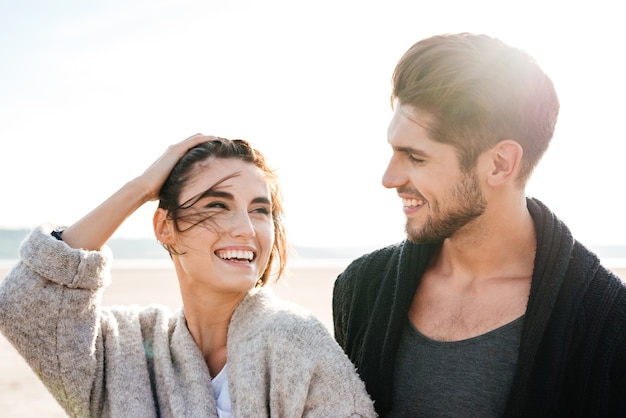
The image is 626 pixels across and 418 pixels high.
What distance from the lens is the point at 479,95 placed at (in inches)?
121

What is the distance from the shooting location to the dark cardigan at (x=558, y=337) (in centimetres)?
252

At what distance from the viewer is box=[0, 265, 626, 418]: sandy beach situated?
18.2 feet

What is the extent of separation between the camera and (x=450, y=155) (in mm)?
3041

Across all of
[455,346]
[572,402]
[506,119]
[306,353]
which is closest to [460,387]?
[455,346]

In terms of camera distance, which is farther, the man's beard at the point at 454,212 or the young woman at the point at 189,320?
the man's beard at the point at 454,212

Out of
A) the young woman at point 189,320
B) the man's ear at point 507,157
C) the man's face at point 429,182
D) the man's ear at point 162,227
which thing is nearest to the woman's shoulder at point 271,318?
the young woman at point 189,320

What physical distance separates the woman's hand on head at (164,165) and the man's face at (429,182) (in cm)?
81

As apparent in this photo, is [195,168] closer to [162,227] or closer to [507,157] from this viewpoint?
[162,227]

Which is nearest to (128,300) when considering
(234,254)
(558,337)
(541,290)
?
(234,254)

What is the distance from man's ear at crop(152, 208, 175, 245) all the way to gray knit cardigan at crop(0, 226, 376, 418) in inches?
10.3

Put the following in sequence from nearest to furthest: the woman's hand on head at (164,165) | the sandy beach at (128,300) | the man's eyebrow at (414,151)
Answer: the woman's hand on head at (164,165)
the man's eyebrow at (414,151)
the sandy beach at (128,300)

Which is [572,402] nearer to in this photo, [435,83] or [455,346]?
[455,346]

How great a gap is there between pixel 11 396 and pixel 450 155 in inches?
178

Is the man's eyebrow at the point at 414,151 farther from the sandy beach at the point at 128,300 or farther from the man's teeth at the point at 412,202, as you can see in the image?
the sandy beach at the point at 128,300
